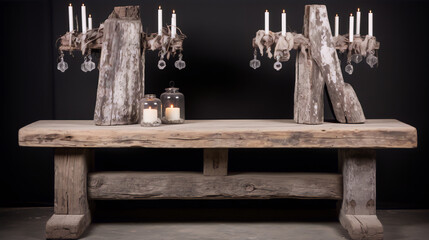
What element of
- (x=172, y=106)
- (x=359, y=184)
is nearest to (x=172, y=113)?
(x=172, y=106)

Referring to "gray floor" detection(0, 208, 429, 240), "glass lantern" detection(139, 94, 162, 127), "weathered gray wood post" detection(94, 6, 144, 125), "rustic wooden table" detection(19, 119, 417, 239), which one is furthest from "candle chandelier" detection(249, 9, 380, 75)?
"gray floor" detection(0, 208, 429, 240)

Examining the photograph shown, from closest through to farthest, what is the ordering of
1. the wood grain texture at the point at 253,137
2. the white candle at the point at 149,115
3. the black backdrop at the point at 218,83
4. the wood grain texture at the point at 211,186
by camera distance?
1. the wood grain texture at the point at 253,137
2. the white candle at the point at 149,115
3. the wood grain texture at the point at 211,186
4. the black backdrop at the point at 218,83

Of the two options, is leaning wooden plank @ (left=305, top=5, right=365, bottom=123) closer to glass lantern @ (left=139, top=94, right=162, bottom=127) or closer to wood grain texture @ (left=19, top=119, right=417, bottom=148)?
wood grain texture @ (left=19, top=119, right=417, bottom=148)

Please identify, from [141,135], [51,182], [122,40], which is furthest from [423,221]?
[51,182]

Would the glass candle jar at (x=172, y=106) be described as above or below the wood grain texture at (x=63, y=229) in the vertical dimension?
above

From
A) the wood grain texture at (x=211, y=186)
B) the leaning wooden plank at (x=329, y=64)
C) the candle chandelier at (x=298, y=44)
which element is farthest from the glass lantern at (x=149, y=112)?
the leaning wooden plank at (x=329, y=64)

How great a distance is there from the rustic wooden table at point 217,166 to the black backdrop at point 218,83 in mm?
479

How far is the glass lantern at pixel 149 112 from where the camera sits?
13.2ft

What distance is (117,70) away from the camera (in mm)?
4098

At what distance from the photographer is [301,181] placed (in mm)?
4164

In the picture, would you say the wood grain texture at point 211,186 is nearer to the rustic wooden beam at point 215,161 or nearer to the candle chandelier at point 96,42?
the rustic wooden beam at point 215,161

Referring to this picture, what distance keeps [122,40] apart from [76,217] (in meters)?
1.08

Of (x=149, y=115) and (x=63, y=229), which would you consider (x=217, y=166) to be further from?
(x=63, y=229)

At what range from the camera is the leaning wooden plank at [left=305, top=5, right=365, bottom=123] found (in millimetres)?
4094
